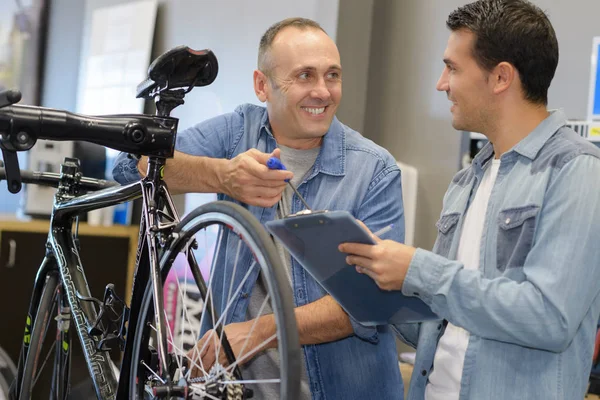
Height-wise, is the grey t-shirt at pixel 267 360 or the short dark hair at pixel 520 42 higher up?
the short dark hair at pixel 520 42

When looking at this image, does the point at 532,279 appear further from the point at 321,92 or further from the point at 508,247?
the point at 321,92

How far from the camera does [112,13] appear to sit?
14.9 feet

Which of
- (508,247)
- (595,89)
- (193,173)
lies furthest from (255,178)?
(595,89)

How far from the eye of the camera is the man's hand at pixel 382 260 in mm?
1312

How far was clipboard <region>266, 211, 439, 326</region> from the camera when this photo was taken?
4.02 ft

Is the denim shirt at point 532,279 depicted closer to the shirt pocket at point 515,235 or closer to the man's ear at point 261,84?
the shirt pocket at point 515,235

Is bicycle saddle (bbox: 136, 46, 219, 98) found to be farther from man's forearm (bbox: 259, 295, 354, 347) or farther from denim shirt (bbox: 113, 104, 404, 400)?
man's forearm (bbox: 259, 295, 354, 347)

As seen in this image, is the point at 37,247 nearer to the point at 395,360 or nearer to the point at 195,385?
the point at 395,360

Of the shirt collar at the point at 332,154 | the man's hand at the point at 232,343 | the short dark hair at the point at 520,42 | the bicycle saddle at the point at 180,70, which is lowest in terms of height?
the man's hand at the point at 232,343

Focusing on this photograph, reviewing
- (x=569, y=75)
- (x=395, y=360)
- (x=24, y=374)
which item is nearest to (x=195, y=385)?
(x=395, y=360)

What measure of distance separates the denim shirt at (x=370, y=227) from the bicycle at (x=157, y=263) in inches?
4.0

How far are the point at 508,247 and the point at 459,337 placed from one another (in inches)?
9.2

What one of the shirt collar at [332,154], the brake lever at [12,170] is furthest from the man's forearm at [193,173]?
the brake lever at [12,170]

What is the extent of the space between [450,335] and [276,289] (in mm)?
574
